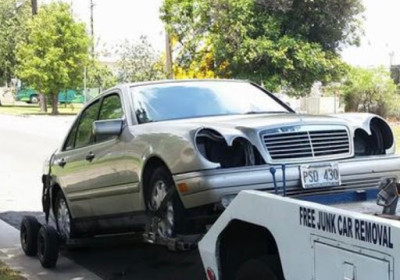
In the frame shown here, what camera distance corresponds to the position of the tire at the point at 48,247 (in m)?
7.05

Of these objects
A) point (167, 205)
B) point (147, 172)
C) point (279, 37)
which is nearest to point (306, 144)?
point (167, 205)

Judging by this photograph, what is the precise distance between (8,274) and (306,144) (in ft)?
10.5

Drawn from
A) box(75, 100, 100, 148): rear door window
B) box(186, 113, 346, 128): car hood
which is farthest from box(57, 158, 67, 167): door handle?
box(186, 113, 346, 128): car hood

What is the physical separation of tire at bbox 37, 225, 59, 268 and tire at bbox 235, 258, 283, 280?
337 cm

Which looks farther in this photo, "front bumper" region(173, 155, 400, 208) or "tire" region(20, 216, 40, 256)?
"tire" region(20, 216, 40, 256)

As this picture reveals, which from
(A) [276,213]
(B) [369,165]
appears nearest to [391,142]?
(B) [369,165]

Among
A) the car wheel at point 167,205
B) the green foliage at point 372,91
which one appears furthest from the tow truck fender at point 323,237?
the green foliage at point 372,91

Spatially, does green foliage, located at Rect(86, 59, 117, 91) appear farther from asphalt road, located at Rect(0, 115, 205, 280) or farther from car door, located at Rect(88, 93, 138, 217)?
car door, located at Rect(88, 93, 138, 217)

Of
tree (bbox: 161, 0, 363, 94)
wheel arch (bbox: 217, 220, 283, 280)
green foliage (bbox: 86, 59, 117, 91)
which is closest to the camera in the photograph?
wheel arch (bbox: 217, 220, 283, 280)

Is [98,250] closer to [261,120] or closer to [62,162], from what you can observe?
[62,162]

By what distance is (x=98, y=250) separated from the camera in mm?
8188

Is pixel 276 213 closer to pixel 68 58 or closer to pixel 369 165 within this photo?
pixel 369 165

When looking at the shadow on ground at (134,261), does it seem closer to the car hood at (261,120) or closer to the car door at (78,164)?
the car door at (78,164)

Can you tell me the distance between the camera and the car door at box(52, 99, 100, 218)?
6984 mm
